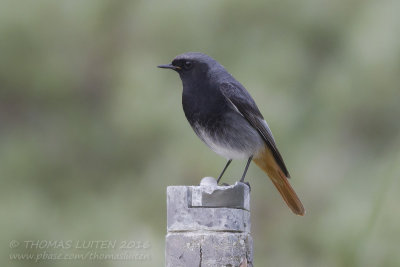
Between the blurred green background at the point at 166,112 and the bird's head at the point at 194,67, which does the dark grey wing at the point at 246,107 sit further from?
the blurred green background at the point at 166,112

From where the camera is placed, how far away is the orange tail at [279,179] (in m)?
5.14

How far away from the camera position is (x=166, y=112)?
8750 mm

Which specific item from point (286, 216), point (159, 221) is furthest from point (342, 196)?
point (159, 221)

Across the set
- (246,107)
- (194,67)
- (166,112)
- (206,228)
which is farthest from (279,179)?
(166,112)

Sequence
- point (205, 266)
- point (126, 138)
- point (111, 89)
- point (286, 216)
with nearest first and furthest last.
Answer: point (205, 266)
point (286, 216)
point (126, 138)
point (111, 89)

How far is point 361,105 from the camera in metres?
8.88

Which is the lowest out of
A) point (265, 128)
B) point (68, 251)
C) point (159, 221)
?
point (68, 251)

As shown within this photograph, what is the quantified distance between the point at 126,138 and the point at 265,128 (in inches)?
174

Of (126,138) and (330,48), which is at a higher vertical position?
(330,48)

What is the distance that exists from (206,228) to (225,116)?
70.6 inches

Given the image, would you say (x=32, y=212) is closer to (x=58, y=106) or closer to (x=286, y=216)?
(x=58, y=106)

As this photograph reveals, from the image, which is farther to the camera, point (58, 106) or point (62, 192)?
point (58, 106)

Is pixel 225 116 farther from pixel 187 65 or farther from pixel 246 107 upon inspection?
pixel 187 65

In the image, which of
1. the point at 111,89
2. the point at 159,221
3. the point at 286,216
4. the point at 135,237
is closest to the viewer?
the point at 135,237
